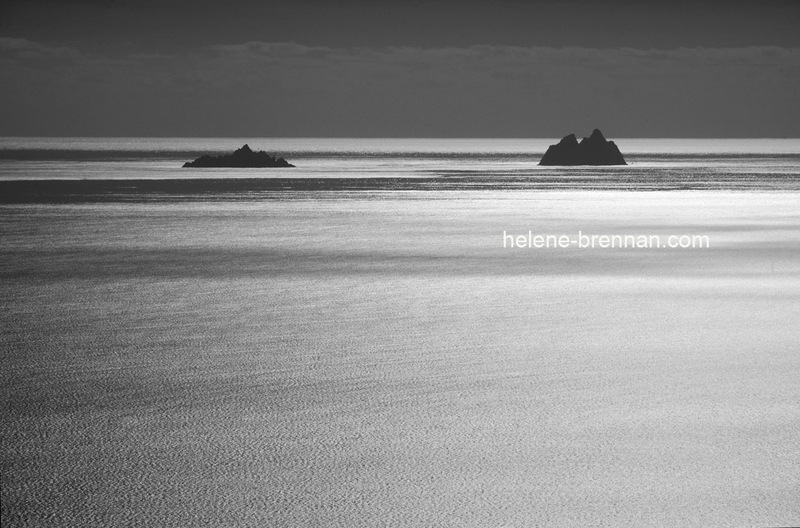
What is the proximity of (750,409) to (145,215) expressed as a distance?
31.2 metres

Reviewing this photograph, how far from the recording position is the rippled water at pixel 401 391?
21.8 ft

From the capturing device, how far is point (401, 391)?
9602mm

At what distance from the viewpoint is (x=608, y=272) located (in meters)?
19.2

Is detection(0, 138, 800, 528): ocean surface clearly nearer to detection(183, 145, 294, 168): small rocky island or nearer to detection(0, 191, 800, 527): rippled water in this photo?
detection(0, 191, 800, 527): rippled water

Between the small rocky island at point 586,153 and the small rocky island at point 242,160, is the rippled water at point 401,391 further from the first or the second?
the small rocky island at point 586,153

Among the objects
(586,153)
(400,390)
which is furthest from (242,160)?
(400,390)

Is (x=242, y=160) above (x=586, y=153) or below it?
above

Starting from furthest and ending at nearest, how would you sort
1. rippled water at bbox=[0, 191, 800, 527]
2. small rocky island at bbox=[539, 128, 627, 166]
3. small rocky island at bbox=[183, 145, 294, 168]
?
small rocky island at bbox=[539, 128, 627, 166], small rocky island at bbox=[183, 145, 294, 168], rippled water at bbox=[0, 191, 800, 527]

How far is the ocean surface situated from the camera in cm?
664

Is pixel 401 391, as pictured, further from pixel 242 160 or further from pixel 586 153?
pixel 586 153

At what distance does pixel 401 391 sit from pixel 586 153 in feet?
449

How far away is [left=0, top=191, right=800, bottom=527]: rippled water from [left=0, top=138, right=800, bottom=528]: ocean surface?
32 mm

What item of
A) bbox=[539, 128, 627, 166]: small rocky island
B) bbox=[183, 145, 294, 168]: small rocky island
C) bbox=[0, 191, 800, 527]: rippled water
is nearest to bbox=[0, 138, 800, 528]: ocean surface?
bbox=[0, 191, 800, 527]: rippled water

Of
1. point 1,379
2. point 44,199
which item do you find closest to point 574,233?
point 1,379
